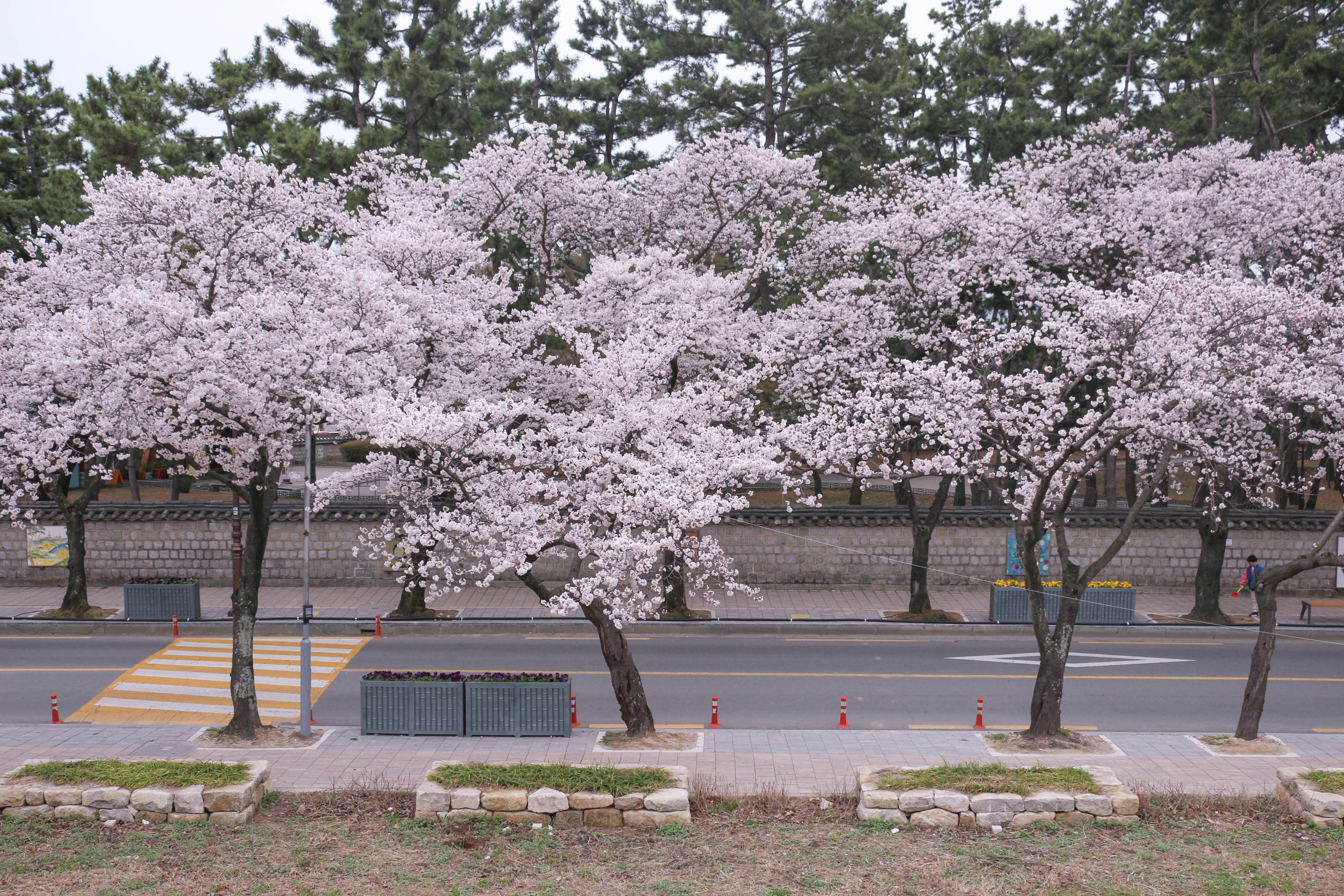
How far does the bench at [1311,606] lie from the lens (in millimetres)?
26000

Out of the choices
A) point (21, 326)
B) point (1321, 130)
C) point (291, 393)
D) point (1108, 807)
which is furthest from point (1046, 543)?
point (21, 326)

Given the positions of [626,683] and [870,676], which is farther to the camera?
[870,676]

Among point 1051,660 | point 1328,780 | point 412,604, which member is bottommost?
point 412,604

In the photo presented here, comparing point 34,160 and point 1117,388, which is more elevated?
point 34,160

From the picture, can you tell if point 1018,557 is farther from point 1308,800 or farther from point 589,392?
point 1308,800

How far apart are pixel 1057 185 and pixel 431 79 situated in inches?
750

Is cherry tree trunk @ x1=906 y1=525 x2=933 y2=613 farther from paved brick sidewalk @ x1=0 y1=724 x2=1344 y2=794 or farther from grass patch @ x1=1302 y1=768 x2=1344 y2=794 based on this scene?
grass patch @ x1=1302 y1=768 x2=1344 y2=794

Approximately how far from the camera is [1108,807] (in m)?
11.8

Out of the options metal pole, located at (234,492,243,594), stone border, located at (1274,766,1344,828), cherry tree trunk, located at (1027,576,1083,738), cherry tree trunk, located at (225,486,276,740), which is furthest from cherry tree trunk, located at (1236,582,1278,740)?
metal pole, located at (234,492,243,594)

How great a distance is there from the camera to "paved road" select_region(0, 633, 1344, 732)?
18672 millimetres

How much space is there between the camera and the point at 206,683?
20.8 metres

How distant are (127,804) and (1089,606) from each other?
73.5 feet

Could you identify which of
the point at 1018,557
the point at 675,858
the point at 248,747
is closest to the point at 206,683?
the point at 248,747

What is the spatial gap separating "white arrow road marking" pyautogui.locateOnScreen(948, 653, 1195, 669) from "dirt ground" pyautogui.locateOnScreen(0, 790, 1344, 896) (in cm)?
1040
